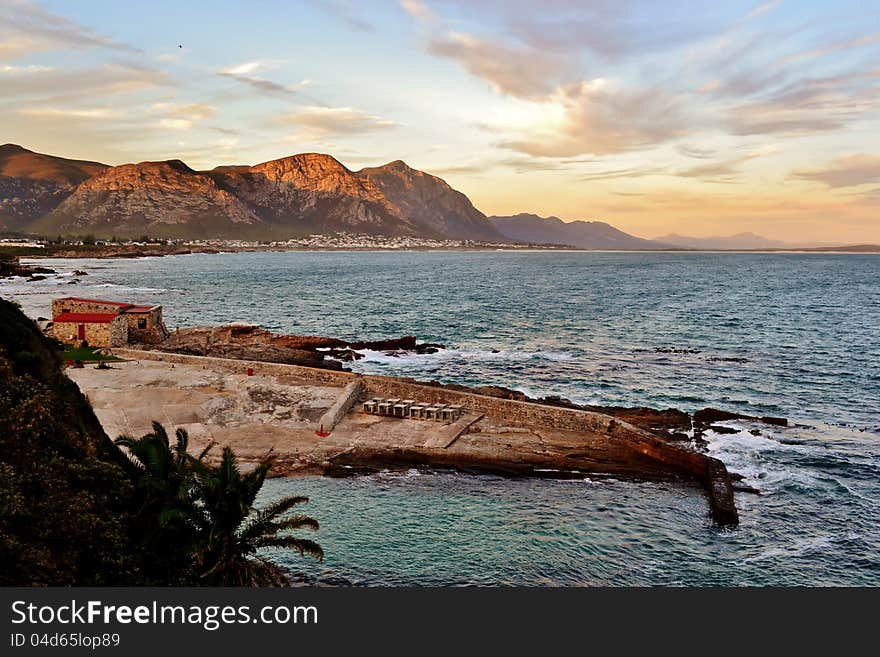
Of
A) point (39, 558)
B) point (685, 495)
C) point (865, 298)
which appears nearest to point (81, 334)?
point (39, 558)

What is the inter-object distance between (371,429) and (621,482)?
12111 mm

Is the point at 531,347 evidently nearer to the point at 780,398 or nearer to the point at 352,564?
the point at 780,398

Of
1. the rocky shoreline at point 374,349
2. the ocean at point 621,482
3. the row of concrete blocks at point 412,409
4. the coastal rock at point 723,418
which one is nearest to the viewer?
the ocean at point 621,482

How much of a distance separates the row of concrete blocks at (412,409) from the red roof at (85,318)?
941 inches

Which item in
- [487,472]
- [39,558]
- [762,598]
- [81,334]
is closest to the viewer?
[762,598]

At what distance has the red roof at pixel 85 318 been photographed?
43469mm

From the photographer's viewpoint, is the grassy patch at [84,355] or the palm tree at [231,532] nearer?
the palm tree at [231,532]

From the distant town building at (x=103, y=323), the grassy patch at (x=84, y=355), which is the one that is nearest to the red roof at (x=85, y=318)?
the distant town building at (x=103, y=323)

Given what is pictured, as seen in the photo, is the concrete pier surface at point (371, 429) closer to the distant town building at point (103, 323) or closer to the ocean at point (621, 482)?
the ocean at point (621, 482)

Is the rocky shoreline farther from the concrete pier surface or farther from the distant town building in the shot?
the concrete pier surface

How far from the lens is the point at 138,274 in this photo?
144 m

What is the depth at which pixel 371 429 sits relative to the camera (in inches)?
1195

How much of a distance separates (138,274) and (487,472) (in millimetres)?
140415

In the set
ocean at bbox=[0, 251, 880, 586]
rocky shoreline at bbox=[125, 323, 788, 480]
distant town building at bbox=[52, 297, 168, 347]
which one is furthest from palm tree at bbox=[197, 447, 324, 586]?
distant town building at bbox=[52, 297, 168, 347]
